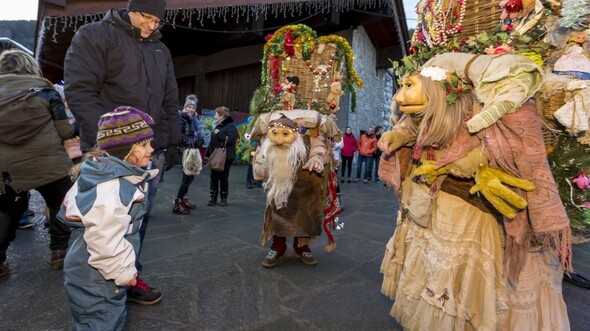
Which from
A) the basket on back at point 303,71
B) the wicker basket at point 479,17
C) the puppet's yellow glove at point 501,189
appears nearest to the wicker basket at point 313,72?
the basket on back at point 303,71

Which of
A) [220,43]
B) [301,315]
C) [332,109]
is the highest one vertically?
[220,43]

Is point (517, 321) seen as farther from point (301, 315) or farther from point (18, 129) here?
point (18, 129)

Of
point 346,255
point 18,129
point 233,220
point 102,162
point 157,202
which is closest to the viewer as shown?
point 102,162

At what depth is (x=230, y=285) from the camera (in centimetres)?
286

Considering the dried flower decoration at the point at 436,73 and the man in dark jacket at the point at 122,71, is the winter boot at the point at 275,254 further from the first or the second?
the dried flower decoration at the point at 436,73

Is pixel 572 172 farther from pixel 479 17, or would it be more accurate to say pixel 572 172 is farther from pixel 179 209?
pixel 179 209

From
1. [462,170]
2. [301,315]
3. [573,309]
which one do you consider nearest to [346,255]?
[301,315]

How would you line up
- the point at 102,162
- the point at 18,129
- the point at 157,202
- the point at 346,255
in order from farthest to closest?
the point at 157,202 → the point at 346,255 → the point at 18,129 → the point at 102,162

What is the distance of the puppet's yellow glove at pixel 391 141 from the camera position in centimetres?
192

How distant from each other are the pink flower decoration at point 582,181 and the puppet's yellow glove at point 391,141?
808mm

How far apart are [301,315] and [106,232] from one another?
145 cm

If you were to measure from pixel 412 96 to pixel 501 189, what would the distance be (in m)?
0.58

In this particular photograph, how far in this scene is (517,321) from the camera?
167 cm

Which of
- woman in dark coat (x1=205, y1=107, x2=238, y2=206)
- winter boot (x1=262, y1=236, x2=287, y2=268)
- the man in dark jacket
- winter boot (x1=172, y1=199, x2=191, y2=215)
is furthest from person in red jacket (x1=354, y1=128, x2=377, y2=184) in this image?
the man in dark jacket
